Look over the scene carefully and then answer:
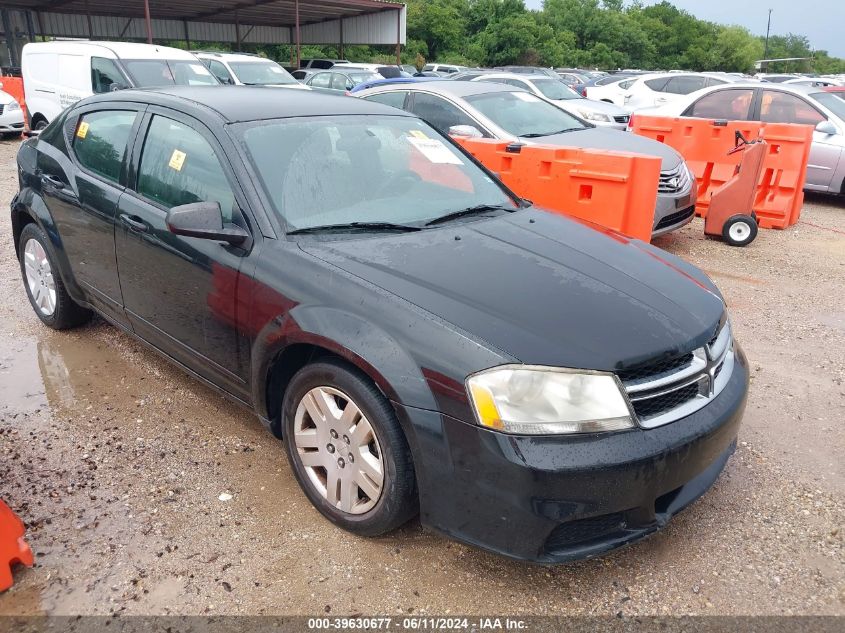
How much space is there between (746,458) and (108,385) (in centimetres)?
346

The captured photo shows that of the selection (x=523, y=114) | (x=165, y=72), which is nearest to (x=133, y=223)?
(x=523, y=114)

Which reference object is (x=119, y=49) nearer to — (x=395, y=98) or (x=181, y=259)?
(x=395, y=98)

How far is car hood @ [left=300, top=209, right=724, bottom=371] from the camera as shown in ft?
7.73

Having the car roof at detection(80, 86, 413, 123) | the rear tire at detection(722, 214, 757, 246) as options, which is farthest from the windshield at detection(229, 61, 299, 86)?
the car roof at detection(80, 86, 413, 123)

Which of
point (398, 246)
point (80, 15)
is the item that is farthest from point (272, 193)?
point (80, 15)

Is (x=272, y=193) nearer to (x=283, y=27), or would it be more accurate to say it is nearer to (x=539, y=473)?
(x=539, y=473)

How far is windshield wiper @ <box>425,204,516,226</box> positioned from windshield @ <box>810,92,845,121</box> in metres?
8.02

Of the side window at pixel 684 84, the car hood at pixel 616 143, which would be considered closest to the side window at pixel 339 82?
the side window at pixel 684 84

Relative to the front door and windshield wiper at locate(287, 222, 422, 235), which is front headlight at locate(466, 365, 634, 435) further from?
the front door

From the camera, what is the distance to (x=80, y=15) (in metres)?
32.8

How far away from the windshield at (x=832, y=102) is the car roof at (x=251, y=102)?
8167 millimetres

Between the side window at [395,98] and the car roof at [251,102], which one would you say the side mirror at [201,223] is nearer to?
the car roof at [251,102]

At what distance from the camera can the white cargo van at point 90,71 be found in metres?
10.8

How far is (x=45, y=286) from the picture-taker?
15.2 ft
